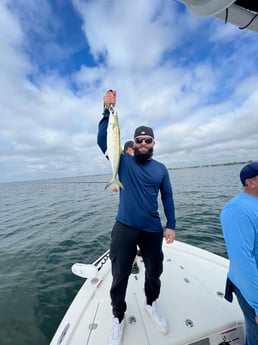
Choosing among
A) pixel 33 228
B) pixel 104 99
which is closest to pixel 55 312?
pixel 104 99

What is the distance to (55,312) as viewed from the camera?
3719 millimetres

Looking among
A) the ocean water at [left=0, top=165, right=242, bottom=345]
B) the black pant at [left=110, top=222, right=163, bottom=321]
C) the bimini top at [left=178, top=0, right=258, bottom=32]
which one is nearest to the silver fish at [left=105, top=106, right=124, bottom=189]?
the black pant at [left=110, top=222, right=163, bottom=321]

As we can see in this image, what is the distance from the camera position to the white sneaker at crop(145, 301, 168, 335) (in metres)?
2.14

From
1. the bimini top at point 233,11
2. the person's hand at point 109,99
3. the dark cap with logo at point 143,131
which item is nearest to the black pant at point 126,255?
the dark cap with logo at point 143,131

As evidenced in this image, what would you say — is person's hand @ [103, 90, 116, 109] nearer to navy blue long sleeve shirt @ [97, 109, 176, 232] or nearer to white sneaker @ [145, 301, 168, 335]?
navy blue long sleeve shirt @ [97, 109, 176, 232]

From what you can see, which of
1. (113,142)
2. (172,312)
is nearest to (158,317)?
(172,312)

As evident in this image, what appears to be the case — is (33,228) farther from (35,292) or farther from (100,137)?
(100,137)

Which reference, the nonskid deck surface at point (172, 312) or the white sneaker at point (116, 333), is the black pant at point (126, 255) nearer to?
the white sneaker at point (116, 333)

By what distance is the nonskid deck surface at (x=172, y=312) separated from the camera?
2078mm

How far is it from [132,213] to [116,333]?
1.37 metres

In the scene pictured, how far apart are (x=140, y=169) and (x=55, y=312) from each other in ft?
12.0

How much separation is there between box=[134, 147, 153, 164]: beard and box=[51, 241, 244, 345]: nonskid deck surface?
2044 mm

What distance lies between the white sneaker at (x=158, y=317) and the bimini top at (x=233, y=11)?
9.96 feet

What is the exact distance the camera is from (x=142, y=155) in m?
2.25
